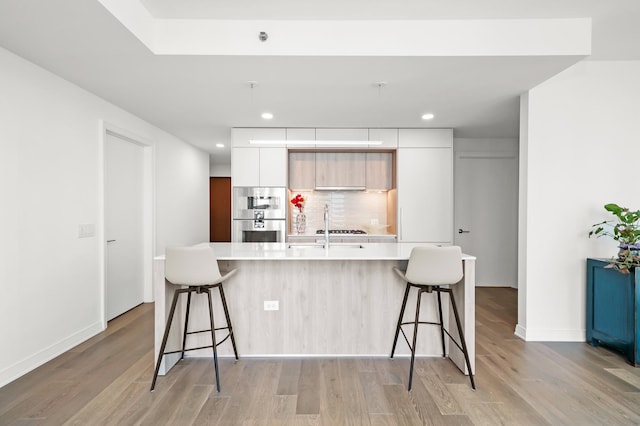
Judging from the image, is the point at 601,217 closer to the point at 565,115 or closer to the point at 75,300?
the point at 565,115

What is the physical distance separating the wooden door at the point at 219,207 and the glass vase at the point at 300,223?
11.9 feet

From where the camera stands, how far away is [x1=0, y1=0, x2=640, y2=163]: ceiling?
2.51m

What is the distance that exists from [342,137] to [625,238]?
10.9 feet

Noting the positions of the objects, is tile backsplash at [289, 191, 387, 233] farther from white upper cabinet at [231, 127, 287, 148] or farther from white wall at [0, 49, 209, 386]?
white wall at [0, 49, 209, 386]

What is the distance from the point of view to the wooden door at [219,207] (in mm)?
8742

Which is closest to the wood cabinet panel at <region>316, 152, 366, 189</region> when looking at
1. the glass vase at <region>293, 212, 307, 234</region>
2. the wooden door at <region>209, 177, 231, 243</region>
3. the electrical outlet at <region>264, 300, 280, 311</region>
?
the glass vase at <region>293, 212, 307, 234</region>

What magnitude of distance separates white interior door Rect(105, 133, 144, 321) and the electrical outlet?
214 centimetres

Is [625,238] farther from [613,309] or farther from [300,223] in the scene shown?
[300,223]

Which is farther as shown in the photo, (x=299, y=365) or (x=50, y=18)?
(x=299, y=365)

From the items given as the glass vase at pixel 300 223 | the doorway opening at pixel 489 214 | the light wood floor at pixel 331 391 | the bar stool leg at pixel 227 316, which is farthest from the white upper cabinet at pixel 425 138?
the bar stool leg at pixel 227 316

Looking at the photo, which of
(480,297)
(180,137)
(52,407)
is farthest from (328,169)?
(52,407)

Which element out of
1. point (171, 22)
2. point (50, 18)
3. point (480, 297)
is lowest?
point (480, 297)

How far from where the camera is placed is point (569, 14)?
2684mm

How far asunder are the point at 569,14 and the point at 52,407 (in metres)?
4.51
